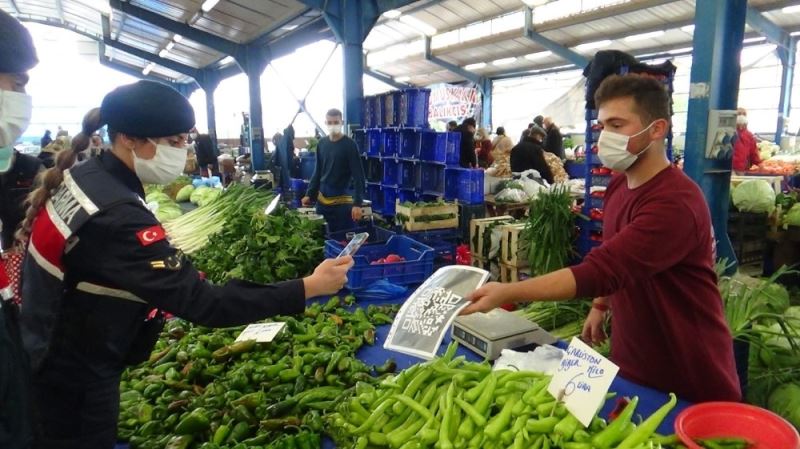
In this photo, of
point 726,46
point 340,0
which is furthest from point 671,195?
point 340,0

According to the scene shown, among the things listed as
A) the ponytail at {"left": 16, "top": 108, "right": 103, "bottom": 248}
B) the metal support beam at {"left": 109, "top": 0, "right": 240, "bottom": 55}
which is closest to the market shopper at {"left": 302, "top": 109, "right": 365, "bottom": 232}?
the ponytail at {"left": 16, "top": 108, "right": 103, "bottom": 248}

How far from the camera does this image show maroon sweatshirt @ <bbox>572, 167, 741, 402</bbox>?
1.69 m

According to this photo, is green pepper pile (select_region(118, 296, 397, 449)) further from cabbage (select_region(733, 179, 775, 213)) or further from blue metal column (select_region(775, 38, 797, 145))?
blue metal column (select_region(775, 38, 797, 145))

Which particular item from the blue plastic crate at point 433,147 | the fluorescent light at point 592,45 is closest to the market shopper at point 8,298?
the blue plastic crate at point 433,147

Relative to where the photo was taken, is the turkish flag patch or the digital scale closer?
the turkish flag patch

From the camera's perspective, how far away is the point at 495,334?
7.87ft

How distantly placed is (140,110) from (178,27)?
42.4 feet

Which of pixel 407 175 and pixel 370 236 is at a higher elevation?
pixel 407 175

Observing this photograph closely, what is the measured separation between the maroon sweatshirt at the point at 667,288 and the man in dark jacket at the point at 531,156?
21.1ft

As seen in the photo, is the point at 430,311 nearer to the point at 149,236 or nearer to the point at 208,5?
the point at 149,236

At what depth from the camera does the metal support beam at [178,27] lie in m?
12.2

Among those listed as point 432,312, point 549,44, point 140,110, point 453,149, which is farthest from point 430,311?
point 549,44

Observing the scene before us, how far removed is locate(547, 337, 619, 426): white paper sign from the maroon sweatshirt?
0.35 m

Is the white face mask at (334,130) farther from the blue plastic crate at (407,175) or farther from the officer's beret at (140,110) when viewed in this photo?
the officer's beret at (140,110)
